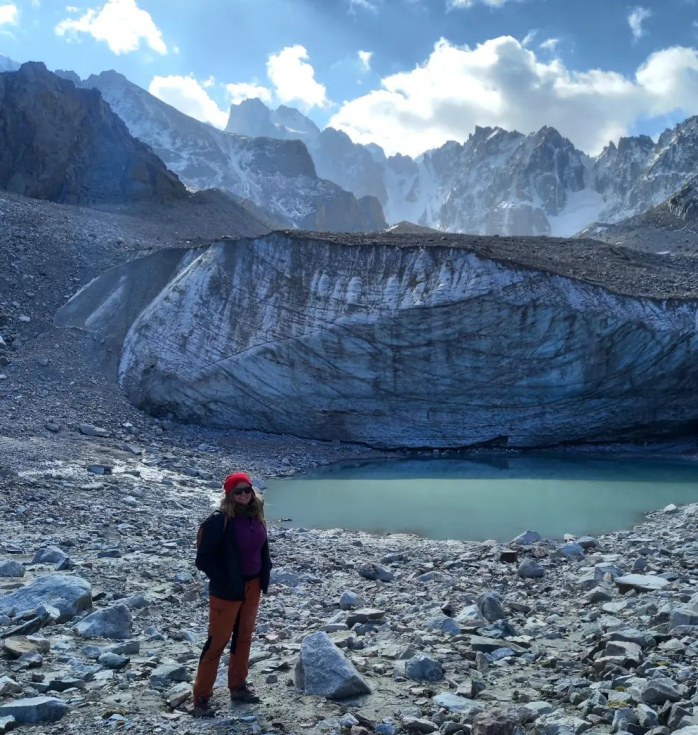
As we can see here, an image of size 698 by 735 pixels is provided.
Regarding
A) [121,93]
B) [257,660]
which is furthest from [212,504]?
[121,93]

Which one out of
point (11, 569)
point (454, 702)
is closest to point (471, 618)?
point (454, 702)

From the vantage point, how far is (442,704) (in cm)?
395

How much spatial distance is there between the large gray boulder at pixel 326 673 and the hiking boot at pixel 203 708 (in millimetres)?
556

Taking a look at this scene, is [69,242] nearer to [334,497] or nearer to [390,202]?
[334,497]

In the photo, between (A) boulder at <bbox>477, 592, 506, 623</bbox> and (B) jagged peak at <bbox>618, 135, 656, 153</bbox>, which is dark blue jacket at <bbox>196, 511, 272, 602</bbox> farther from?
(B) jagged peak at <bbox>618, 135, 656, 153</bbox>

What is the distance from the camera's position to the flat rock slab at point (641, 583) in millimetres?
6316

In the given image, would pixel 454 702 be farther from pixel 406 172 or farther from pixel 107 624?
pixel 406 172

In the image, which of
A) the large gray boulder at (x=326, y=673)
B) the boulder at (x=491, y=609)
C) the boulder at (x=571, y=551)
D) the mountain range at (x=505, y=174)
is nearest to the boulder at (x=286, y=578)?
the boulder at (x=491, y=609)

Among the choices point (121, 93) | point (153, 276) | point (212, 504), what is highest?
point (121, 93)

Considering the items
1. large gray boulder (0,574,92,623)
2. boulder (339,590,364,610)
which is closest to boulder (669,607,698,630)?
boulder (339,590,364,610)

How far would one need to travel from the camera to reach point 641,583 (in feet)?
21.1

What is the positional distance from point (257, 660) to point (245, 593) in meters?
0.96

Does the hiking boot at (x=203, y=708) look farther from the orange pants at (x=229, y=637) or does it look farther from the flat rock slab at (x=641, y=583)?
the flat rock slab at (x=641, y=583)

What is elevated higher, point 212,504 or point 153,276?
point 153,276
